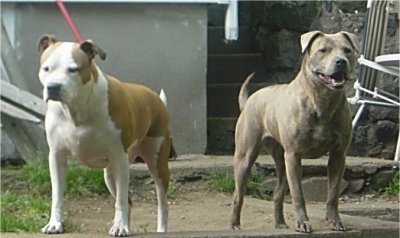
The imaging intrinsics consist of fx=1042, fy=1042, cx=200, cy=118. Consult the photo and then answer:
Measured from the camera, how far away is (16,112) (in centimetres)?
823

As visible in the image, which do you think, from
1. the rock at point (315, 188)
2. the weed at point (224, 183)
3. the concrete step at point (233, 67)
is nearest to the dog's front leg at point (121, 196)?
the weed at point (224, 183)

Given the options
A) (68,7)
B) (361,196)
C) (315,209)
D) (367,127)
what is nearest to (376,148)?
(367,127)

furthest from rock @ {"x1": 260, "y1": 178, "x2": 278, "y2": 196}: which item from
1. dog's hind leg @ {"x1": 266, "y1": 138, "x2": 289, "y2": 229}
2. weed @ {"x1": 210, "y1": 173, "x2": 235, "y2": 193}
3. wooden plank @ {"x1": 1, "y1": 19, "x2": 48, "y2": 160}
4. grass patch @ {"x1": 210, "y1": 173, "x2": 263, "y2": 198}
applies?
wooden plank @ {"x1": 1, "y1": 19, "x2": 48, "y2": 160}

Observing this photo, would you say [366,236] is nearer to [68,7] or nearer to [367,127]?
[367,127]

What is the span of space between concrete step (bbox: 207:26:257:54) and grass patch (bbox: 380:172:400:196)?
2.77 m

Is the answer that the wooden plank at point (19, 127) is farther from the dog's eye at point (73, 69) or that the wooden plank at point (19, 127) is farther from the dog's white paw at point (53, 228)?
the dog's eye at point (73, 69)

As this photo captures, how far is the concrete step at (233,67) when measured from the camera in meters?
10.1

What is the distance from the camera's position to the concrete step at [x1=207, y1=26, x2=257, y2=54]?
34.0 ft

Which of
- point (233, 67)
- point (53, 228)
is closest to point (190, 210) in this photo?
point (53, 228)

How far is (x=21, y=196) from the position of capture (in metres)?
7.57

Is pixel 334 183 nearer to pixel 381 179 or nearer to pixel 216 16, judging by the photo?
pixel 381 179

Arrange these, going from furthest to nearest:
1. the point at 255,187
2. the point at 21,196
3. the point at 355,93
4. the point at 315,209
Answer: the point at 355,93, the point at 255,187, the point at 21,196, the point at 315,209

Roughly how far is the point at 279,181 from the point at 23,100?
2.65 m

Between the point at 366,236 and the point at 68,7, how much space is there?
3789mm
